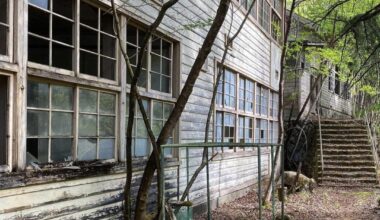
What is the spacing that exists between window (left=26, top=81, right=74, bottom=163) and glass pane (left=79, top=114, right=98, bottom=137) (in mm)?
217

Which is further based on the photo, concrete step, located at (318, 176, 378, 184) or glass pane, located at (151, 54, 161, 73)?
concrete step, located at (318, 176, 378, 184)

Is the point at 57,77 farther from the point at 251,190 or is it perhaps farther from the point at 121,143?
the point at 251,190

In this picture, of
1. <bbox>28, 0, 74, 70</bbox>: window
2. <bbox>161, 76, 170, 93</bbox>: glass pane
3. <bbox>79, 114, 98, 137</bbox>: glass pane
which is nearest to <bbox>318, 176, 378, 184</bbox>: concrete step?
<bbox>161, 76, 170, 93</bbox>: glass pane

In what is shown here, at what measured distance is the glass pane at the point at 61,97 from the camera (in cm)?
496

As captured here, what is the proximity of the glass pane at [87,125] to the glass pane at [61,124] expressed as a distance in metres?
0.22

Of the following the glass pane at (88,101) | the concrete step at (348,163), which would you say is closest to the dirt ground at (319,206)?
the concrete step at (348,163)

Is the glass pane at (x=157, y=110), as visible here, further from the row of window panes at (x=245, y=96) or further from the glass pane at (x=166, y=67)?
the row of window panes at (x=245, y=96)

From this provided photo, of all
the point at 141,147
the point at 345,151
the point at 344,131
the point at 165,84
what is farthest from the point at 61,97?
the point at 344,131

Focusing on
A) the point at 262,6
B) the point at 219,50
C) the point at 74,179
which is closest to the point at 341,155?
the point at 262,6

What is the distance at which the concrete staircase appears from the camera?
15750 mm

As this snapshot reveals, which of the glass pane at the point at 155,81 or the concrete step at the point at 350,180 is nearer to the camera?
the glass pane at the point at 155,81

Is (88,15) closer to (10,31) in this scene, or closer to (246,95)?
(10,31)

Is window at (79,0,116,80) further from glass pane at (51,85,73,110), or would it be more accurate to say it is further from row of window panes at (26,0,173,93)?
glass pane at (51,85,73,110)

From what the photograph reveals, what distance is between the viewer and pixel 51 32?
4914mm
